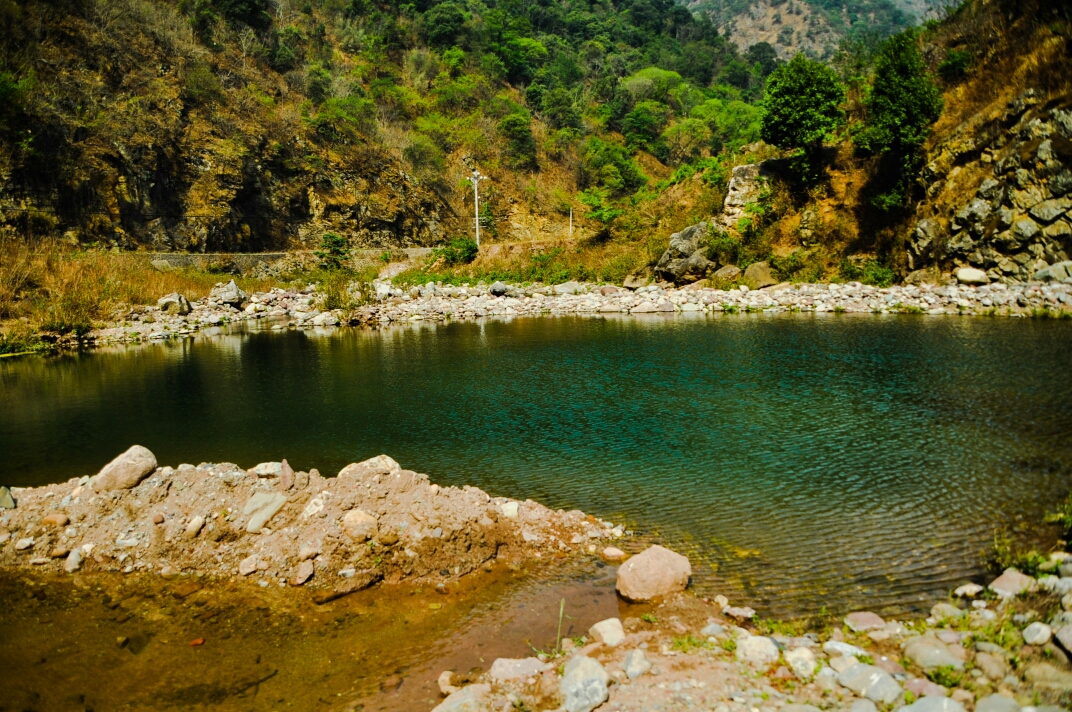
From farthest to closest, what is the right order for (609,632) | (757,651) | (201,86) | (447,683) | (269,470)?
(201,86)
(269,470)
(609,632)
(447,683)
(757,651)

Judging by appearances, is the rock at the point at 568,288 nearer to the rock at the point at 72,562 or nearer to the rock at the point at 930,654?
the rock at the point at 72,562

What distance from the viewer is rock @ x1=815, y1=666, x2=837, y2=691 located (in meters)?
3.75

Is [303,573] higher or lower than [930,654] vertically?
lower

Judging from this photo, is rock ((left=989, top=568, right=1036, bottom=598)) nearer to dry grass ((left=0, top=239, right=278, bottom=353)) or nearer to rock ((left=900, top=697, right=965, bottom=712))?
A: rock ((left=900, top=697, right=965, bottom=712))

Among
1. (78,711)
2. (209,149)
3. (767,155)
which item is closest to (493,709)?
(78,711)

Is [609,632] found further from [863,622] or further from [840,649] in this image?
[863,622]

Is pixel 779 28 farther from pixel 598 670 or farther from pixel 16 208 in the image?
pixel 598 670

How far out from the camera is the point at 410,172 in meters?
51.9

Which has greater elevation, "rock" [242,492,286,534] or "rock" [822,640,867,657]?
"rock" [242,492,286,534]

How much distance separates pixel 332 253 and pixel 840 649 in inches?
1648

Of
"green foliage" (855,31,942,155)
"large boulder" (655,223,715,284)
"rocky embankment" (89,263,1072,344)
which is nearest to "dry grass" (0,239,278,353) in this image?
"rocky embankment" (89,263,1072,344)

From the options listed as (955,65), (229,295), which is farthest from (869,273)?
(229,295)

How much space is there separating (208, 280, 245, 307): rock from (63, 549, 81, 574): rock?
27.6 meters

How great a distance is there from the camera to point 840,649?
412cm
